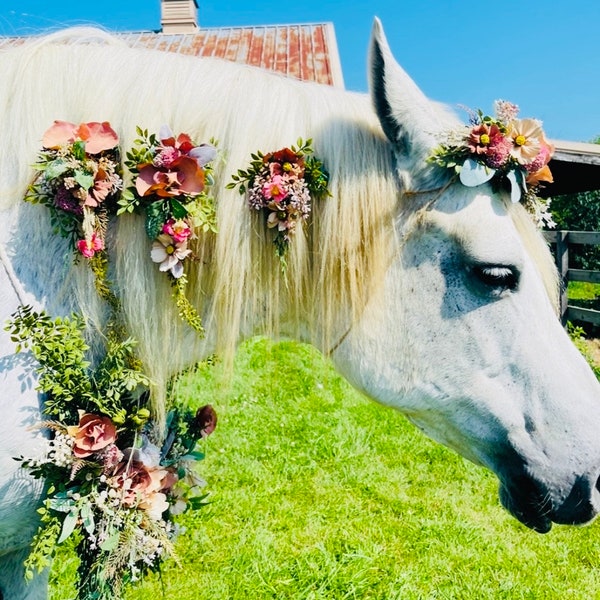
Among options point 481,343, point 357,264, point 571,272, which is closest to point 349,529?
point 481,343

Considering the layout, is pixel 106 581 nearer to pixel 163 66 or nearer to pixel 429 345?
pixel 429 345

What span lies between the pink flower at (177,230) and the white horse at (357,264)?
0.10 metres

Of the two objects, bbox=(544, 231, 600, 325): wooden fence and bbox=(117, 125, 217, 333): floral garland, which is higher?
bbox=(117, 125, 217, 333): floral garland

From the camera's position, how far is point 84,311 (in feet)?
4.47

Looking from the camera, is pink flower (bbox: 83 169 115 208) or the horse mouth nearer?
pink flower (bbox: 83 169 115 208)

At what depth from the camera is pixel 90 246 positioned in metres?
1.30

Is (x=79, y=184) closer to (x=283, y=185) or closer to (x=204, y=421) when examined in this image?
(x=283, y=185)

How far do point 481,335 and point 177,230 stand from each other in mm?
823

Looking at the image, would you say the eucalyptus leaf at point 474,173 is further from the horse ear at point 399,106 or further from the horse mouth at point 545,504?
the horse mouth at point 545,504

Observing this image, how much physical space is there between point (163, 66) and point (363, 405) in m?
4.56

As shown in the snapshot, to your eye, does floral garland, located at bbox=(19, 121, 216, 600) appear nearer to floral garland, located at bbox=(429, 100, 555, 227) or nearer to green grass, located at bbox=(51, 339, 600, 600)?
floral garland, located at bbox=(429, 100, 555, 227)

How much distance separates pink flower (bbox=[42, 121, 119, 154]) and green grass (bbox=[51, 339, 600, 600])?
1.29 meters

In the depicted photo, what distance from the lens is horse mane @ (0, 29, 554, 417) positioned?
4.53 ft

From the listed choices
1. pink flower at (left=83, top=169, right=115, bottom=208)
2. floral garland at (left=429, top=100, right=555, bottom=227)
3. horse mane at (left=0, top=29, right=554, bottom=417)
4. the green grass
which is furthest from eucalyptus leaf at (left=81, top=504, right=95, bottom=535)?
floral garland at (left=429, top=100, right=555, bottom=227)
